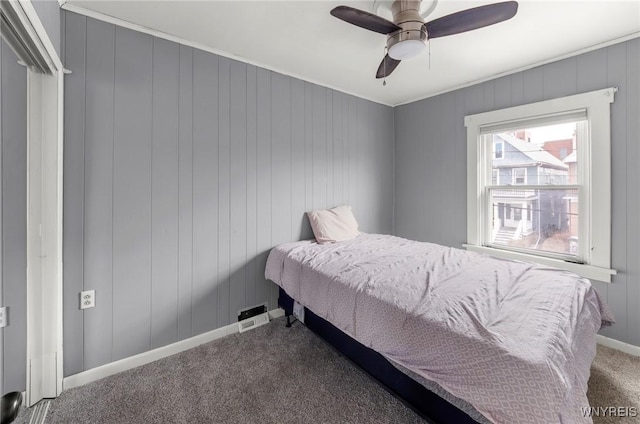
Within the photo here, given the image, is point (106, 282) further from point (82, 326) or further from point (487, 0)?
point (487, 0)

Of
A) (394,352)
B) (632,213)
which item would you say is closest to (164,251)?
(394,352)

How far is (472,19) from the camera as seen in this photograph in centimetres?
149

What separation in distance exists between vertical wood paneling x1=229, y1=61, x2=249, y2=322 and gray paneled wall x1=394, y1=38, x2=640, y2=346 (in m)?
2.19

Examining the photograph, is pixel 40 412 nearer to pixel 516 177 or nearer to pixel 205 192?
pixel 205 192

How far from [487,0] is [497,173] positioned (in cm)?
175

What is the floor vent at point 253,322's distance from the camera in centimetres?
236

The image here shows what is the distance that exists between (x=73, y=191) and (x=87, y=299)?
2.28 ft

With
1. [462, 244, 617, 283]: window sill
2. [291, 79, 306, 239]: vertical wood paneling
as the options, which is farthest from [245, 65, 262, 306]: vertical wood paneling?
[462, 244, 617, 283]: window sill

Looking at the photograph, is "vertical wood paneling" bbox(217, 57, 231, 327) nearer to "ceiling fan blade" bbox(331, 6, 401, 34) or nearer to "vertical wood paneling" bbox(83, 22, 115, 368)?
"vertical wood paneling" bbox(83, 22, 115, 368)

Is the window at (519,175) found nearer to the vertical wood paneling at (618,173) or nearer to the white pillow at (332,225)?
the vertical wood paneling at (618,173)

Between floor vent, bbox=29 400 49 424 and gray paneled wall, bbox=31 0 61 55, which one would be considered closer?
gray paneled wall, bbox=31 0 61 55

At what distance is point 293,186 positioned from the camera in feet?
8.97

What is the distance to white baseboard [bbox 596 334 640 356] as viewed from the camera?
2.06 m

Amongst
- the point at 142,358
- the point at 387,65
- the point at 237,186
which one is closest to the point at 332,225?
the point at 237,186
